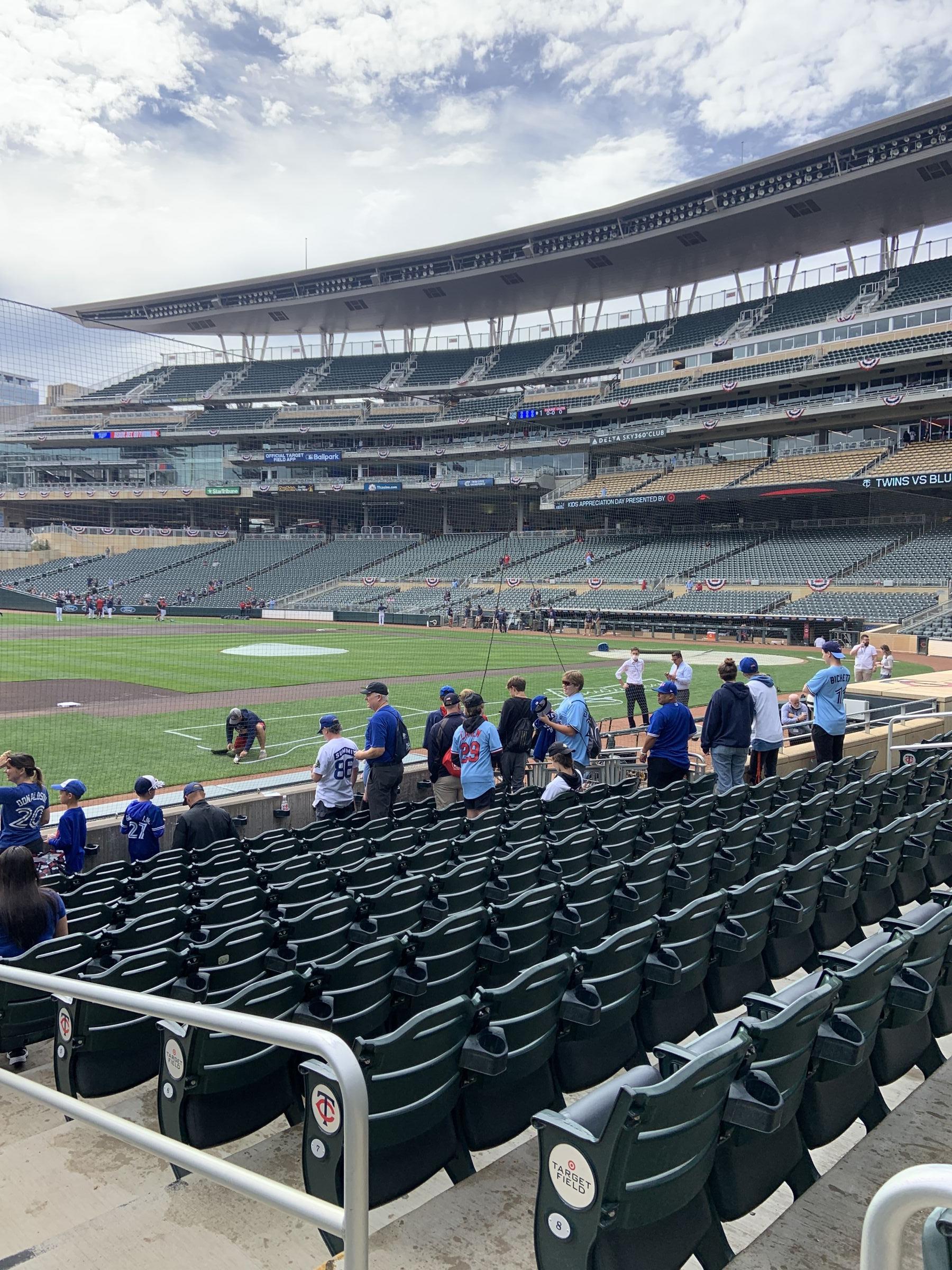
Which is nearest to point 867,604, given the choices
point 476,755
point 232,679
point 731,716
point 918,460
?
point 918,460

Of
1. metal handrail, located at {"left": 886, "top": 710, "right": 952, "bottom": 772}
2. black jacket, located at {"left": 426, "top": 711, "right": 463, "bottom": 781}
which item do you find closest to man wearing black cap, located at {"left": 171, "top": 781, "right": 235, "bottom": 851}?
black jacket, located at {"left": 426, "top": 711, "right": 463, "bottom": 781}

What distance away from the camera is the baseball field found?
14766 millimetres

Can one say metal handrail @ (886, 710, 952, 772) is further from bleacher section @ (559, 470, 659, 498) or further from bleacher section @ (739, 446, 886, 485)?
bleacher section @ (559, 470, 659, 498)

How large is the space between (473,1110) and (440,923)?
1.14 meters

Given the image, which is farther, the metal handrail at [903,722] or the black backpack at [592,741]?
the metal handrail at [903,722]

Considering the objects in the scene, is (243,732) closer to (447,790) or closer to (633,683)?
(447,790)

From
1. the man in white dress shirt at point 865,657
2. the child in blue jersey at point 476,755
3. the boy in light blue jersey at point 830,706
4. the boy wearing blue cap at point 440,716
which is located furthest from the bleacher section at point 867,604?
the child in blue jersey at point 476,755

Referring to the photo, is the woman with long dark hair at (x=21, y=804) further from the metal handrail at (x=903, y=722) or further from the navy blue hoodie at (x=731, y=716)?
the metal handrail at (x=903, y=722)

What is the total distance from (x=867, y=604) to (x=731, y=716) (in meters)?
31.2

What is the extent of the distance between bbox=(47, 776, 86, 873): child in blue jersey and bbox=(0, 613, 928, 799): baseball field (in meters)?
4.02

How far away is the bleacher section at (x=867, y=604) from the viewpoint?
35875 mm

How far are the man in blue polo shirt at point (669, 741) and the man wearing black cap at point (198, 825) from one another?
451 centimetres

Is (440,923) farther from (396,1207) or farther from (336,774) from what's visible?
(336,774)

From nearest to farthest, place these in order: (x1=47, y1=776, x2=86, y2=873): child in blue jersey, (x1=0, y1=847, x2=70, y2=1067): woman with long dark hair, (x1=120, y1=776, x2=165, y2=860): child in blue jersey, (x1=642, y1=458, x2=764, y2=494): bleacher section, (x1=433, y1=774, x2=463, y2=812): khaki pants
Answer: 1. (x1=0, y1=847, x2=70, y2=1067): woman with long dark hair
2. (x1=47, y1=776, x2=86, y2=873): child in blue jersey
3. (x1=120, y1=776, x2=165, y2=860): child in blue jersey
4. (x1=433, y1=774, x2=463, y2=812): khaki pants
5. (x1=642, y1=458, x2=764, y2=494): bleacher section
